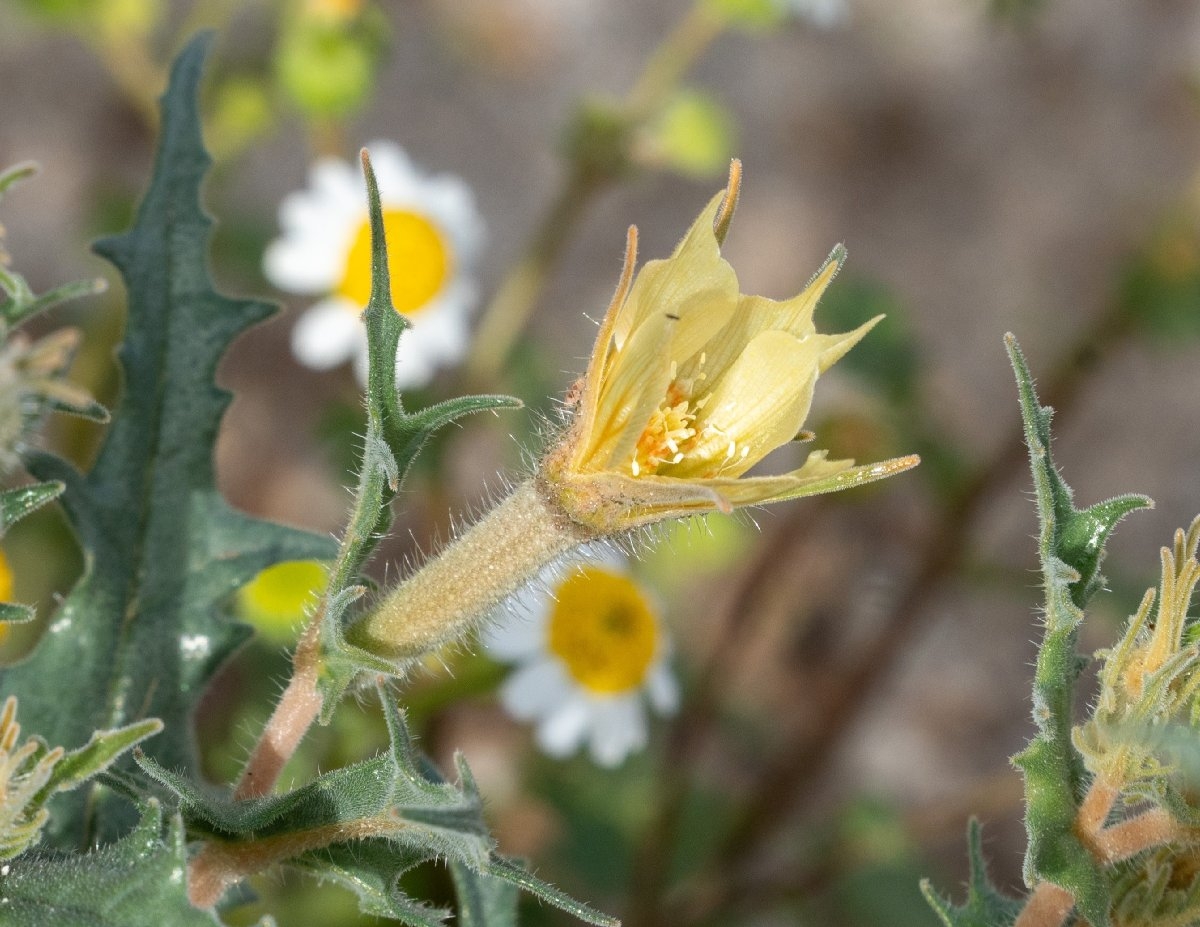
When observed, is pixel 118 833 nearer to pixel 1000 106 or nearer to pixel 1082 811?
pixel 1082 811

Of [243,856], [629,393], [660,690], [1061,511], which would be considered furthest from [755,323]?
[660,690]

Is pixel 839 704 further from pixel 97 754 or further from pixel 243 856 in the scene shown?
pixel 97 754

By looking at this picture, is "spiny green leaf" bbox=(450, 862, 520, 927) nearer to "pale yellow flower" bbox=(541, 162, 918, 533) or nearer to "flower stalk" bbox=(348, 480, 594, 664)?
"flower stalk" bbox=(348, 480, 594, 664)

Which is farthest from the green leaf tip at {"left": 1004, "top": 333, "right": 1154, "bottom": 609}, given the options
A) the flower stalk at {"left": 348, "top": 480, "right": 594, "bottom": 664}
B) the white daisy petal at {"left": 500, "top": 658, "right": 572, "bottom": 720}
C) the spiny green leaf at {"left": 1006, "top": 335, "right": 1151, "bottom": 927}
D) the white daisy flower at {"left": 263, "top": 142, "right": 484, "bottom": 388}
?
the white daisy flower at {"left": 263, "top": 142, "right": 484, "bottom": 388}

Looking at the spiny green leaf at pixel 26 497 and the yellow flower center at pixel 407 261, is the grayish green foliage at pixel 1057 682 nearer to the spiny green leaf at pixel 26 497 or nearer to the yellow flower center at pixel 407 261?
the spiny green leaf at pixel 26 497

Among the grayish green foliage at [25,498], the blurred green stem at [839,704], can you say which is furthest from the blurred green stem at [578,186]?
the grayish green foliage at [25,498]

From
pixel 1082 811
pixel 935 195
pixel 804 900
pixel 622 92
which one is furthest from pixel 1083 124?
pixel 1082 811
